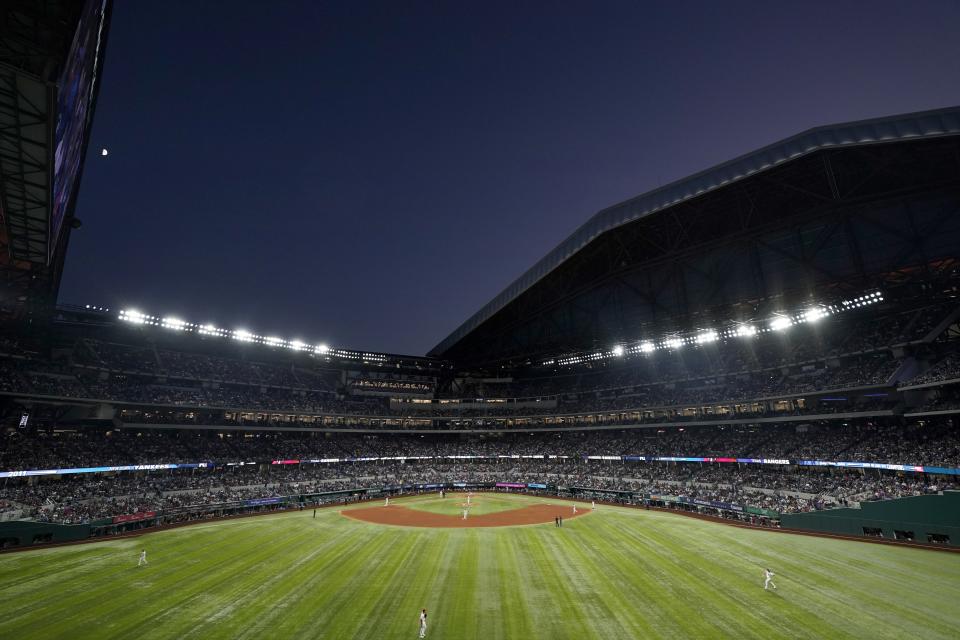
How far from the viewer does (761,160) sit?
3391 centimetres

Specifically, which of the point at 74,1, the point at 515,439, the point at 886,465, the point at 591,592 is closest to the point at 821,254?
the point at 886,465

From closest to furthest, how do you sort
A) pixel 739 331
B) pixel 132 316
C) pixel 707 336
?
pixel 132 316
pixel 739 331
pixel 707 336

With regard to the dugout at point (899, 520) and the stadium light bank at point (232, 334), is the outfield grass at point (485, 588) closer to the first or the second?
the dugout at point (899, 520)

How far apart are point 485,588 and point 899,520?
98.3 ft

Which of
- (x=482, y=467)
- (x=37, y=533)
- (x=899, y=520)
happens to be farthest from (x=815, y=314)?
(x=37, y=533)

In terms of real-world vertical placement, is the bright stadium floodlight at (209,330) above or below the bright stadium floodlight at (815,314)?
below

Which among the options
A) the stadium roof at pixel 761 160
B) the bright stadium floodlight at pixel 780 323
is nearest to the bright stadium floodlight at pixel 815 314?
the bright stadium floodlight at pixel 780 323

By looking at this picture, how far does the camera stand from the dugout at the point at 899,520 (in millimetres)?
27625

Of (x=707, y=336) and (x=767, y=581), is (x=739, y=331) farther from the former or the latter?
(x=767, y=581)

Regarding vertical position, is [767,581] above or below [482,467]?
above

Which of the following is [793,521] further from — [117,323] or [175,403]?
[117,323]

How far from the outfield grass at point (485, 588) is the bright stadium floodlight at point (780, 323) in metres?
23.1

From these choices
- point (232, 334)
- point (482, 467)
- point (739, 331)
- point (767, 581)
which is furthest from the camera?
point (482, 467)

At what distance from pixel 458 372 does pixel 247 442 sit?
40626 mm
